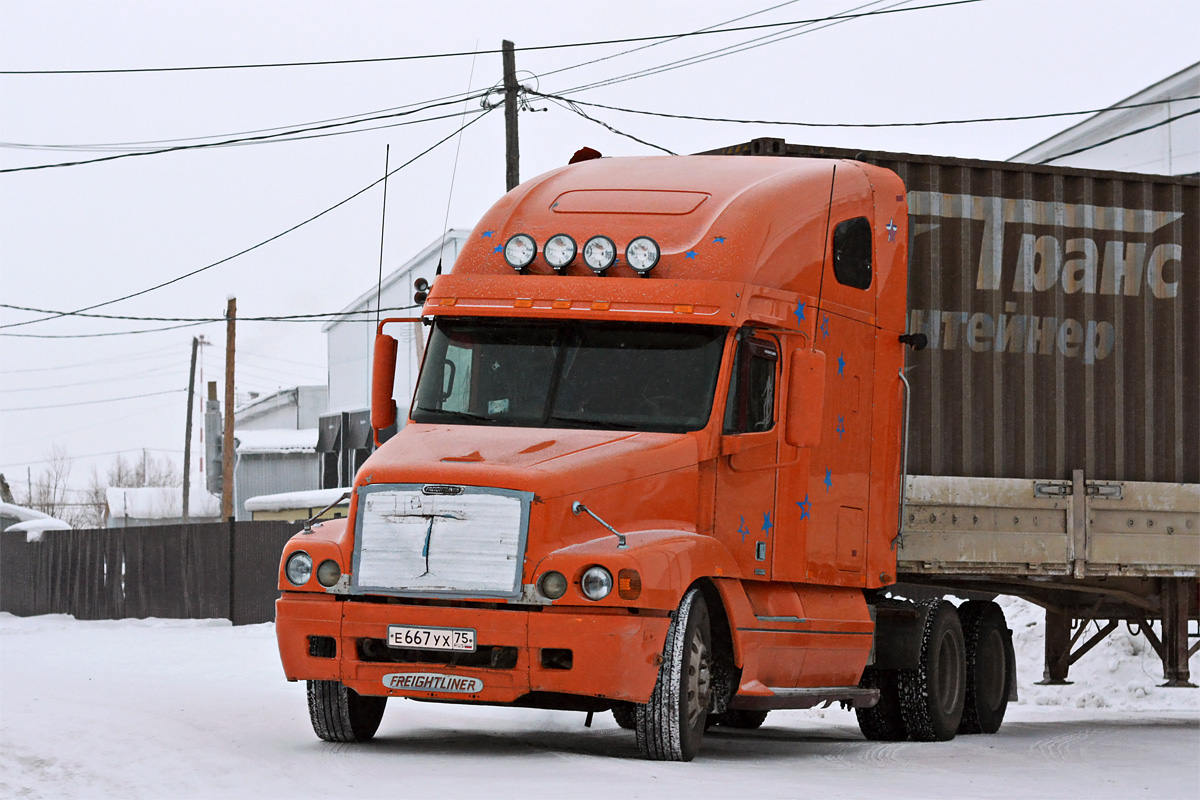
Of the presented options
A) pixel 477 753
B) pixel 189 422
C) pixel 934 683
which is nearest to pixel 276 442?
pixel 189 422

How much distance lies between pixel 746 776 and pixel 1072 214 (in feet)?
21.4

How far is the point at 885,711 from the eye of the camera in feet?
44.2

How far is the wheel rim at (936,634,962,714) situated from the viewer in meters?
13.6

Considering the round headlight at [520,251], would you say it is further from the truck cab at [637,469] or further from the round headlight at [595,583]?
the round headlight at [595,583]

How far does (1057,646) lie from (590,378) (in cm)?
796

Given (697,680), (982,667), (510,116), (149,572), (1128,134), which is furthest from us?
(149,572)

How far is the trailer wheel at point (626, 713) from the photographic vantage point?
9.84 metres

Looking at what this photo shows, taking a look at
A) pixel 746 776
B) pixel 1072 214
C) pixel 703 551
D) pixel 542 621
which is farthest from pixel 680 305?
pixel 1072 214

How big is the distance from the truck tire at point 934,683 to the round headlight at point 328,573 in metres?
5.35

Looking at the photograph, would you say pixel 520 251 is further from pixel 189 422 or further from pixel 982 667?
pixel 189 422

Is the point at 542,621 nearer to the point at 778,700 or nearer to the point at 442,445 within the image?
A: the point at 442,445

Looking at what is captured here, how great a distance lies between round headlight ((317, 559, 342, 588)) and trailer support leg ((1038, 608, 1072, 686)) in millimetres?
8714

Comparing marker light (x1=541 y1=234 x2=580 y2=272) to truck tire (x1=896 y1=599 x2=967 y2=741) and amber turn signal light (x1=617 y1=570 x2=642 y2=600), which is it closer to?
amber turn signal light (x1=617 y1=570 x2=642 y2=600)

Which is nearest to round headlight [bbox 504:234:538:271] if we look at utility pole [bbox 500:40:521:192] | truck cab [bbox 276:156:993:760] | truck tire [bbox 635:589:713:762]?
truck cab [bbox 276:156:993:760]
